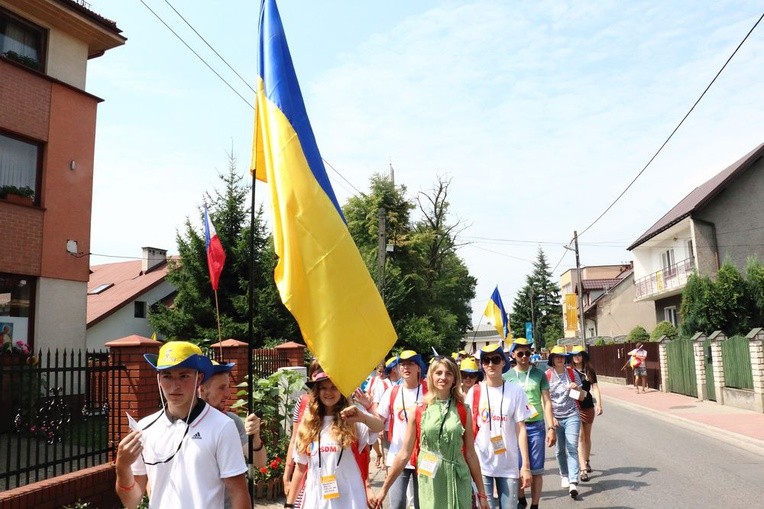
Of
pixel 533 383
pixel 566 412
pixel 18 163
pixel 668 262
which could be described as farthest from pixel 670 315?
pixel 18 163

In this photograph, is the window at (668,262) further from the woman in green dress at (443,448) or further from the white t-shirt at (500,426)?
the woman in green dress at (443,448)

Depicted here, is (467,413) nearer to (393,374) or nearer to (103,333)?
(393,374)

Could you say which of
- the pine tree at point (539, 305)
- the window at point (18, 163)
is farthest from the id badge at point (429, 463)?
the pine tree at point (539, 305)

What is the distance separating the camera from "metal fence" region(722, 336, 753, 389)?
60.3 feet

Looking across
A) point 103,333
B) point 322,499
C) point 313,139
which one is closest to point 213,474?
point 322,499

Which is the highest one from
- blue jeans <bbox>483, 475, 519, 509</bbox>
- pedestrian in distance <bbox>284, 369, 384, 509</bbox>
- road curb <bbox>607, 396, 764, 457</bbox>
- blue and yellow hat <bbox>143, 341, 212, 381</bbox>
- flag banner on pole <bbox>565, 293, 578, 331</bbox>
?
flag banner on pole <bbox>565, 293, 578, 331</bbox>

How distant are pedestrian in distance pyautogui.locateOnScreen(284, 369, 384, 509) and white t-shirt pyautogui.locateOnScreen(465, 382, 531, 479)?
7.00ft

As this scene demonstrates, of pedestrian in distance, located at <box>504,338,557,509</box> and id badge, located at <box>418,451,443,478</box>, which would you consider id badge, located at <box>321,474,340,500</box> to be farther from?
pedestrian in distance, located at <box>504,338,557,509</box>

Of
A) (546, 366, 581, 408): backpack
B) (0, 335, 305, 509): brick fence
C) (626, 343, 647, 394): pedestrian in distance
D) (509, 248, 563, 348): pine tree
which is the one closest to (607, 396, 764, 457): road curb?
(546, 366, 581, 408): backpack

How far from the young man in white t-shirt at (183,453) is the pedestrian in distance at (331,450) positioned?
933mm

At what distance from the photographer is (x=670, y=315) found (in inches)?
1556

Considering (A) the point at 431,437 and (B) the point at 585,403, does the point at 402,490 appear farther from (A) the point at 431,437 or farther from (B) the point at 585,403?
(B) the point at 585,403

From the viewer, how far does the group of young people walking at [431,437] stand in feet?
13.6

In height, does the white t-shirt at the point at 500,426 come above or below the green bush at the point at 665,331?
below
